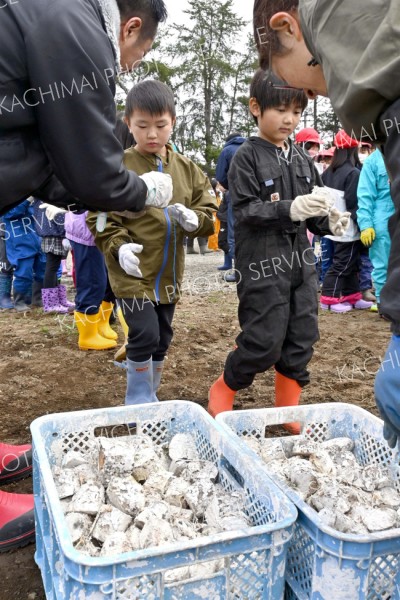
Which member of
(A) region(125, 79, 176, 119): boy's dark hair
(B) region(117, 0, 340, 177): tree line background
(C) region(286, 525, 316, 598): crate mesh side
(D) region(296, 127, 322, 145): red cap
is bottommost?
(C) region(286, 525, 316, 598): crate mesh side

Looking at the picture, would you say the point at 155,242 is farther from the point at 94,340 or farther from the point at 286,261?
the point at 94,340

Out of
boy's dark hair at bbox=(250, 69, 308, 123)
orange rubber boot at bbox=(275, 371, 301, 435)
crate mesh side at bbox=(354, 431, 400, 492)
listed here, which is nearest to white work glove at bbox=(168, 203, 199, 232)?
boy's dark hair at bbox=(250, 69, 308, 123)

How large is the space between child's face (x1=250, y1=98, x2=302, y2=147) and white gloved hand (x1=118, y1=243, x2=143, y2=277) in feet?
2.54

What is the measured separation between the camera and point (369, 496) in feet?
5.68

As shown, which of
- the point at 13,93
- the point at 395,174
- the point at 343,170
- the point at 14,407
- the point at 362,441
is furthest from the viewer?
the point at 343,170

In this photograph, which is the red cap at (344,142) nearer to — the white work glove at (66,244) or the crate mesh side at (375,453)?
the white work glove at (66,244)

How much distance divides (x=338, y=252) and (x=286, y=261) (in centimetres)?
351

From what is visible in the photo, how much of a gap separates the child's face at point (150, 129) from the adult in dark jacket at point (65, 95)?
2.56ft

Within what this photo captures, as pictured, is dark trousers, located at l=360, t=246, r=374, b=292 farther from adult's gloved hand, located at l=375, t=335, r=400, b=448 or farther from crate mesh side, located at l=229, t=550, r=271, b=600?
adult's gloved hand, located at l=375, t=335, r=400, b=448

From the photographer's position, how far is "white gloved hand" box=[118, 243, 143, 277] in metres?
2.42

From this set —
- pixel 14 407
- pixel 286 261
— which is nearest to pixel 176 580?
pixel 286 261

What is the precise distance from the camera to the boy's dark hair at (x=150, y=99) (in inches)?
102

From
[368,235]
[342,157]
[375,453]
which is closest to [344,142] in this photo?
[342,157]

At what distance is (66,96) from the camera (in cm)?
151
